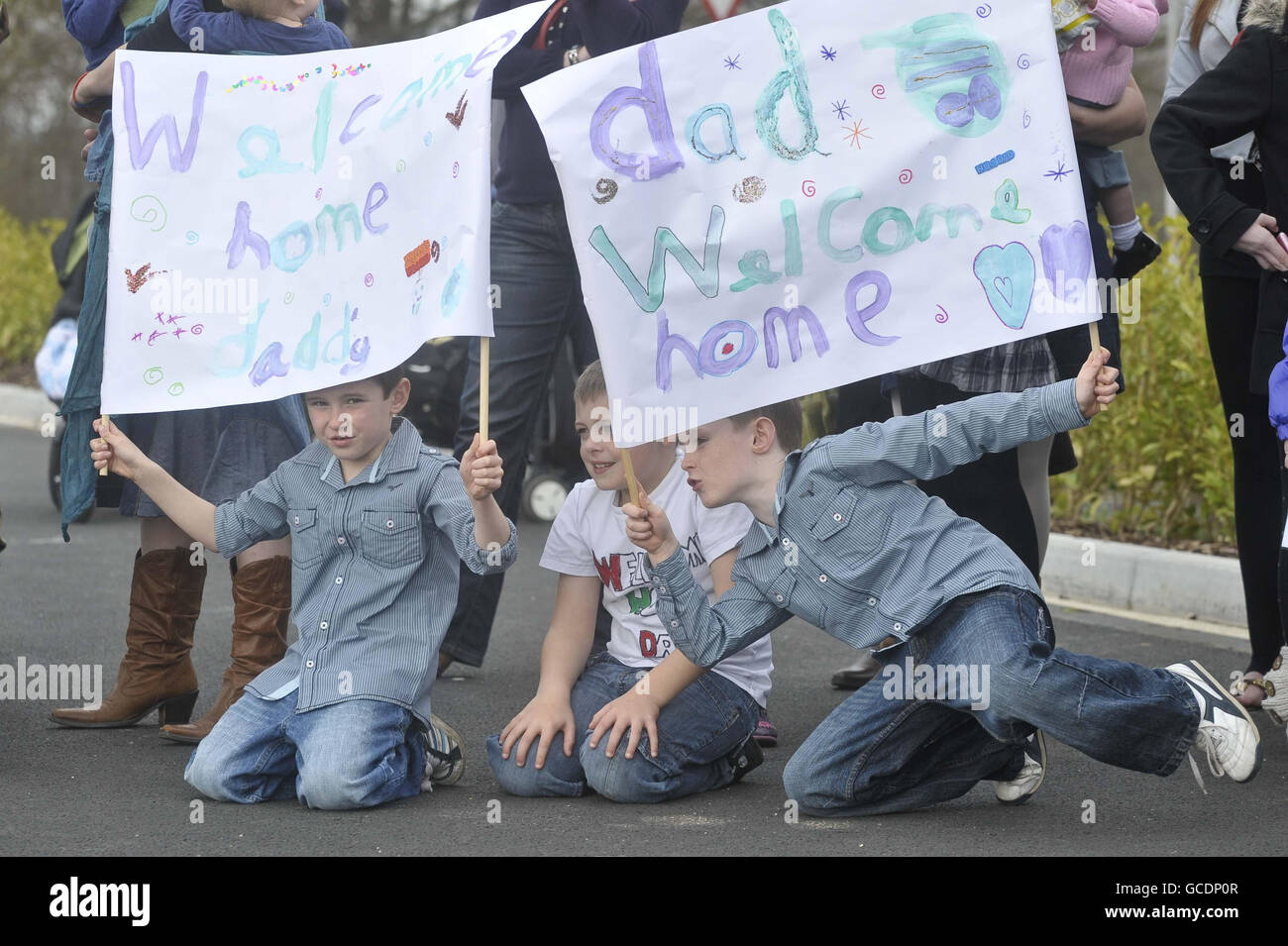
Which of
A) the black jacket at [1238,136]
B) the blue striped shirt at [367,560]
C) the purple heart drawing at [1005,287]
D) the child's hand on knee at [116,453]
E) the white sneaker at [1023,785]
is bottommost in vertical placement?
the white sneaker at [1023,785]

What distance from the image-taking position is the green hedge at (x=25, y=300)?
14641 millimetres

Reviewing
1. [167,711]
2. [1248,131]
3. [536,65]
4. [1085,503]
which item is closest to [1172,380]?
[1085,503]

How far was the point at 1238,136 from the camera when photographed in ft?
14.0

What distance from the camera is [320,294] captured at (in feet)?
13.0

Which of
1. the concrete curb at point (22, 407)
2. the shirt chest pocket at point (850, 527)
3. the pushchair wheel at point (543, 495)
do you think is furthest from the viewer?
the concrete curb at point (22, 407)

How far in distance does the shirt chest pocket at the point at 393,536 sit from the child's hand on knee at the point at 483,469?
0.39m

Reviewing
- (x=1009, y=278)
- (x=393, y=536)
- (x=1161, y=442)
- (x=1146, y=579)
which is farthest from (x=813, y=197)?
(x=1161, y=442)

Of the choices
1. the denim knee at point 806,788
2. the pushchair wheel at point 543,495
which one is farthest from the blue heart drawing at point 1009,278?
the pushchair wheel at point 543,495

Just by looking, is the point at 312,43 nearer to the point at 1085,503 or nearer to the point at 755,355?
the point at 755,355

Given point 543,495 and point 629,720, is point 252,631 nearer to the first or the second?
point 629,720

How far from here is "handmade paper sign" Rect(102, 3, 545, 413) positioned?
151 inches

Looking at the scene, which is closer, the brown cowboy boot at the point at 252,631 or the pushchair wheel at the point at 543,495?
the brown cowboy boot at the point at 252,631

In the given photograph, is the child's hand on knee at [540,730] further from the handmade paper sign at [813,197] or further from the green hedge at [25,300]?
the green hedge at [25,300]

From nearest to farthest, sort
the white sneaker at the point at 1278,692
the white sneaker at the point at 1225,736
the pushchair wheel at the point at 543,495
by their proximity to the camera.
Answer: the white sneaker at the point at 1225,736 → the white sneaker at the point at 1278,692 → the pushchair wheel at the point at 543,495
